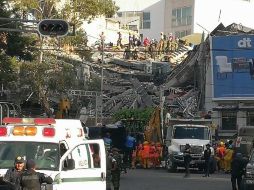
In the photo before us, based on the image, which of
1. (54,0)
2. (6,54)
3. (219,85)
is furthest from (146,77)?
(6,54)

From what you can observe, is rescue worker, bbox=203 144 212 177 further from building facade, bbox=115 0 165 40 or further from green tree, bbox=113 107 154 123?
building facade, bbox=115 0 165 40

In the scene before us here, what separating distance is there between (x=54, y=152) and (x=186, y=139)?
2289 centimetres

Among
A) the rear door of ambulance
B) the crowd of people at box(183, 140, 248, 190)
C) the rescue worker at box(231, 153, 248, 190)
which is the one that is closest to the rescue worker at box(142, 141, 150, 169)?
the crowd of people at box(183, 140, 248, 190)

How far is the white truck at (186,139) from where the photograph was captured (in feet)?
114

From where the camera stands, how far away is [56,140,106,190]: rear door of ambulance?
12945mm

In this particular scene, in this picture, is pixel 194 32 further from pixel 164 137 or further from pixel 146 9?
pixel 164 137

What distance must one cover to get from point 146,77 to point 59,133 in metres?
48.6

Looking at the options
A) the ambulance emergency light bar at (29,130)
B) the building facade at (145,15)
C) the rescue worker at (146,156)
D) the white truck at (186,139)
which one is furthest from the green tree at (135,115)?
the building facade at (145,15)

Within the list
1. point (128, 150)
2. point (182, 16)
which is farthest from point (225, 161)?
point (182, 16)

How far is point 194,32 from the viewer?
86375 millimetres

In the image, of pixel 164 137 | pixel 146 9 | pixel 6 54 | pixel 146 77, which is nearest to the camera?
pixel 6 54

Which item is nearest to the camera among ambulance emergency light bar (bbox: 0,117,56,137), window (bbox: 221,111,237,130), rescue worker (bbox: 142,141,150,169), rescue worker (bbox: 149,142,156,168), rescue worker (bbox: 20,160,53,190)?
rescue worker (bbox: 20,160,53,190)

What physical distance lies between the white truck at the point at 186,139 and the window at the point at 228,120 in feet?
49.3

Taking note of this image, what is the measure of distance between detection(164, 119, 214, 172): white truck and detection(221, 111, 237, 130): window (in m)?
15.0
